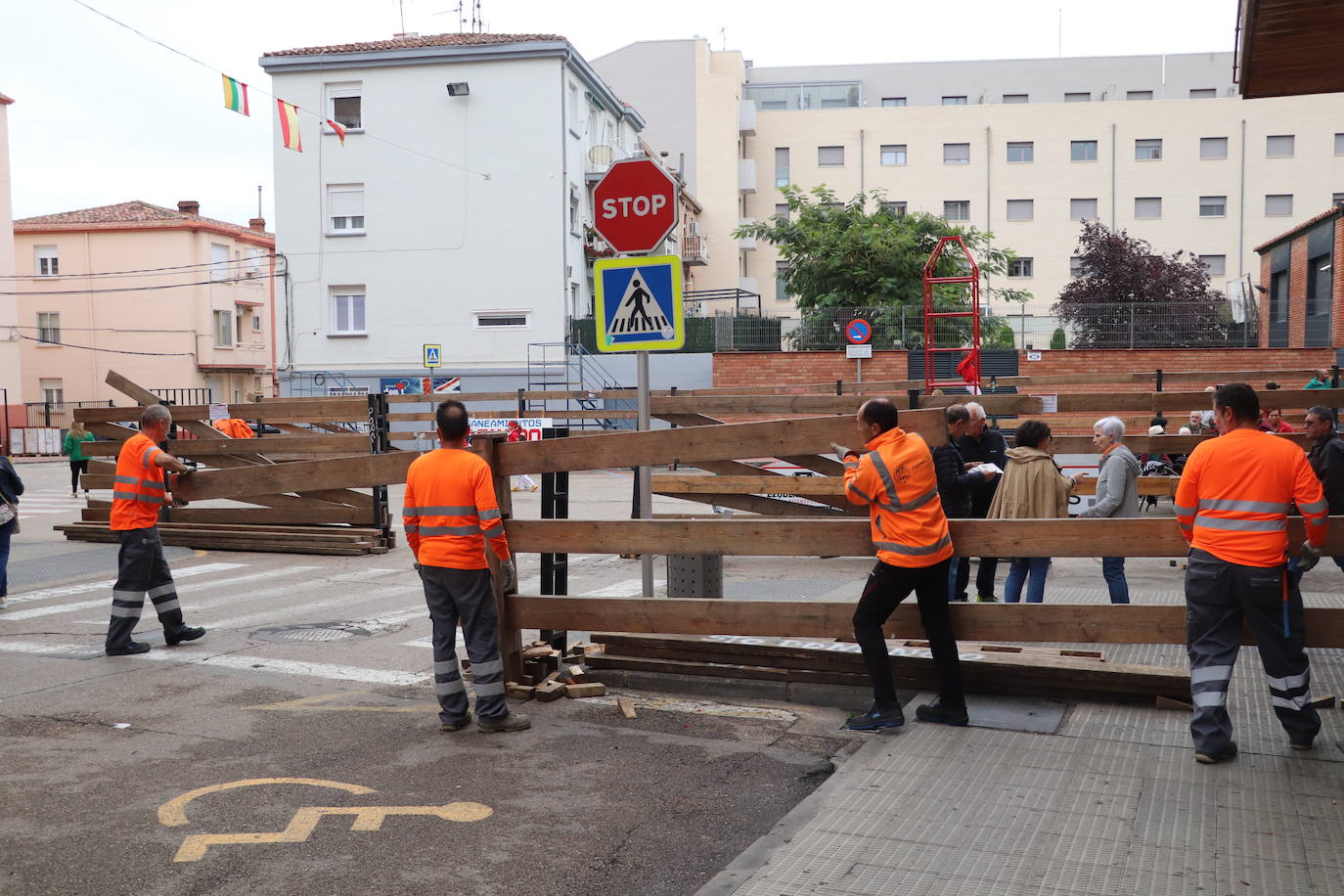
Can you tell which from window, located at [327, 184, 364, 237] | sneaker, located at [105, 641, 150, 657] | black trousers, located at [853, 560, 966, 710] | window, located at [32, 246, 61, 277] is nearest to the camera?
black trousers, located at [853, 560, 966, 710]

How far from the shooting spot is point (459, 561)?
605cm

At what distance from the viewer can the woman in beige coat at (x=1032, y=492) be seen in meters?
8.56

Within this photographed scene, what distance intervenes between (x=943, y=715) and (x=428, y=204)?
33.4m

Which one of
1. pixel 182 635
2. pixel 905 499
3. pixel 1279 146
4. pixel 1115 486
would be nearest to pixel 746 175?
pixel 1279 146

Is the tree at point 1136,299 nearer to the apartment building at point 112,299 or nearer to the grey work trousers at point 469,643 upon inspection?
the grey work trousers at point 469,643

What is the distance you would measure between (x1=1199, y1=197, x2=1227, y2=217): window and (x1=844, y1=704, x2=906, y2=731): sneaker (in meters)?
55.4

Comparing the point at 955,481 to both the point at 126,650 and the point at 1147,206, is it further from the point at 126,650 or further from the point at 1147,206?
the point at 1147,206

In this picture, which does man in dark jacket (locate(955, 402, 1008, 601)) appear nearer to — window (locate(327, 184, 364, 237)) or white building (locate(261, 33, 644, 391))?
white building (locate(261, 33, 644, 391))

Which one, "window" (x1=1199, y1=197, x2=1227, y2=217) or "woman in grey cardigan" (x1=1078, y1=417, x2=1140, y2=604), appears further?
"window" (x1=1199, y1=197, x2=1227, y2=217)

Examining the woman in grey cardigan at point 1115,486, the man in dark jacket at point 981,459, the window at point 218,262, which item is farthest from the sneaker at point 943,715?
the window at point 218,262

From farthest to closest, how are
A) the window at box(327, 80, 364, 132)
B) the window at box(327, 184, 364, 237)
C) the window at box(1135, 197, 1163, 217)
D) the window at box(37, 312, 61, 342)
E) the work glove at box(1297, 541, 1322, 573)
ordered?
the window at box(1135, 197, 1163, 217)
the window at box(37, 312, 61, 342)
the window at box(327, 80, 364, 132)
the window at box(327, 184, 364, 237)
the work glove at box(1297, 541, 1322, 573)

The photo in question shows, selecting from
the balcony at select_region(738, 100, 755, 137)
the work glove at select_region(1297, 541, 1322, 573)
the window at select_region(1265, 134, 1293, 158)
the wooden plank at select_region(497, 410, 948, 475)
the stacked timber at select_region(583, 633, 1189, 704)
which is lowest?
the stacked timber at select_region(583, 633, 1189, 704)

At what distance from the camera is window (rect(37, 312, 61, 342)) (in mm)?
51656

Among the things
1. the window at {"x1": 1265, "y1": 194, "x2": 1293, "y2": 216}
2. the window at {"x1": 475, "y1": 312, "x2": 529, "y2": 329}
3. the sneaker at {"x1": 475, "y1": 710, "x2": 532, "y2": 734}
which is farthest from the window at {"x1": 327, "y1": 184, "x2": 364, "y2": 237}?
the window at {"x1": 1265, "y1": 194, "x2": 1293, "y2": 216}
